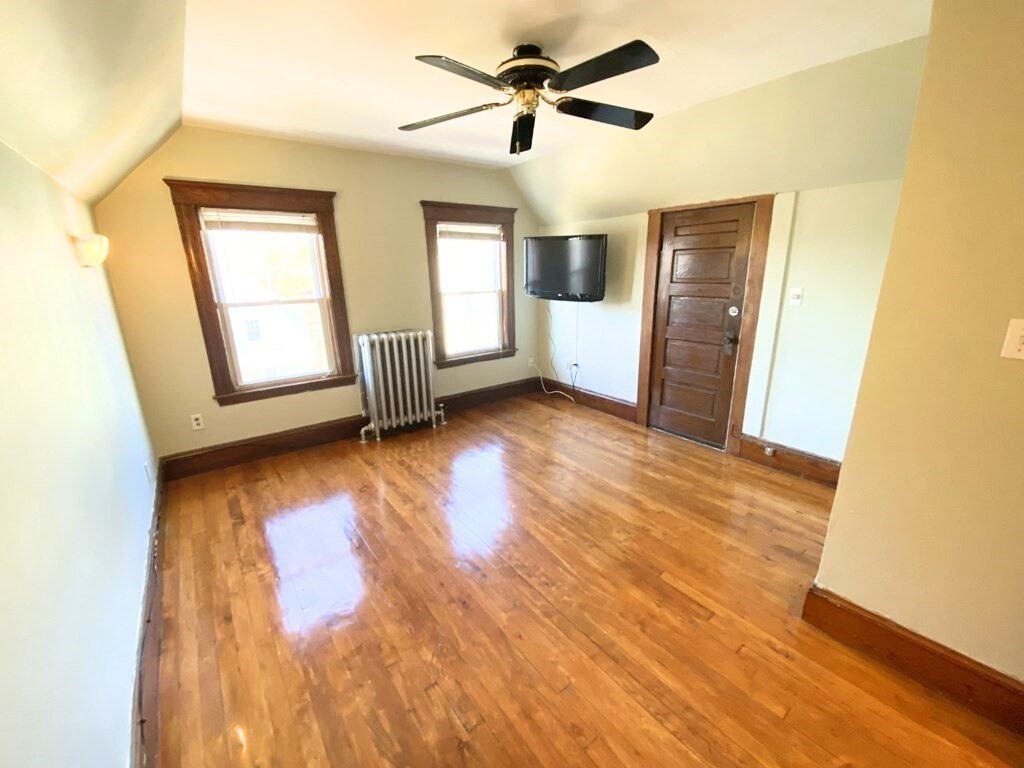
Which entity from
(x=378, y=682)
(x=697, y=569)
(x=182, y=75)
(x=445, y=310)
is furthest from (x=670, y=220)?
(x=378, y=682)

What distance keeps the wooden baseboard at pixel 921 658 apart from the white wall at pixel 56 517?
2.41 m

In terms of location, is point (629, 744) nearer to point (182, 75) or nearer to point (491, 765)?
point (491, 765)

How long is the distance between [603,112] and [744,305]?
192cm

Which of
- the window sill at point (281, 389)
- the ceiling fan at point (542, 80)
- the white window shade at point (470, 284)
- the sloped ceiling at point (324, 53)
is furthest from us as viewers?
the white window shade at point (470, 284)

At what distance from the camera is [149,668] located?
1582 mm

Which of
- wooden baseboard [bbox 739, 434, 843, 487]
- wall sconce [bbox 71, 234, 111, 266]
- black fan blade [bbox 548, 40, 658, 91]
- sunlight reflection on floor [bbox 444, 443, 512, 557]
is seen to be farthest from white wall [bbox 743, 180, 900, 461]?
wall sconce [bbox 71, 234, 111, 266]

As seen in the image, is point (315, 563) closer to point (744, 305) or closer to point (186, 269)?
point (186, 269)

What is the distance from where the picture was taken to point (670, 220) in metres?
3.53

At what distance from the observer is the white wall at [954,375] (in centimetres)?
118

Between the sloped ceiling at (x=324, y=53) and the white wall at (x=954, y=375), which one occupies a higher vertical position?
the sloped ceiling at (x=324, y=53)

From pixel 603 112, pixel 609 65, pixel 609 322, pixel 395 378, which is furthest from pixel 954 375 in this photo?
pixel 395 378

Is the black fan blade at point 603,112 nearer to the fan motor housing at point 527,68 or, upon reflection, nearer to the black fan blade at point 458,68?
the fan motor housing at point 527,68

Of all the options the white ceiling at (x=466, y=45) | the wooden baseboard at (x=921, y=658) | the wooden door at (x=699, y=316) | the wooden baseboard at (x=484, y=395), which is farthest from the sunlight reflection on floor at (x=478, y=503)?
the white ceiling at (x=466, y=45)

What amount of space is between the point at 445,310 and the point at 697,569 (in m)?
3.16
